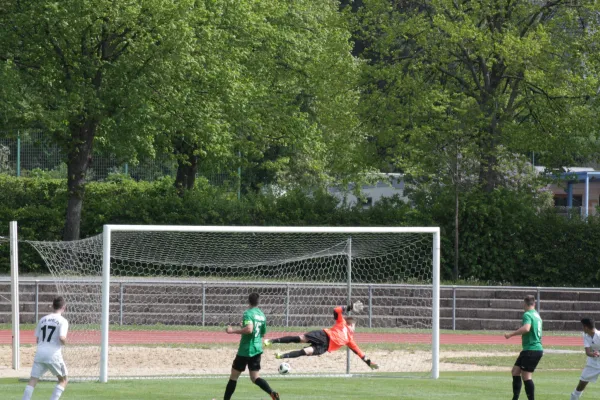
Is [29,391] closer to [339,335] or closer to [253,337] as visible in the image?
[253,337]

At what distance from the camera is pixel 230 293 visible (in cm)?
2573

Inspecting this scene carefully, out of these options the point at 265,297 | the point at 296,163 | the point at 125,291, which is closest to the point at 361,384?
the point at 265,297

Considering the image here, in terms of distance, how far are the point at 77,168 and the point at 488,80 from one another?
13735 millimetres

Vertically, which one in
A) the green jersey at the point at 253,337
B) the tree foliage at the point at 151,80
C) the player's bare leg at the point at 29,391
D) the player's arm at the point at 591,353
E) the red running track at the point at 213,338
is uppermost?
the tree foliage at the point at 151,80

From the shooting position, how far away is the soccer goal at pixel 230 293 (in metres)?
20.2

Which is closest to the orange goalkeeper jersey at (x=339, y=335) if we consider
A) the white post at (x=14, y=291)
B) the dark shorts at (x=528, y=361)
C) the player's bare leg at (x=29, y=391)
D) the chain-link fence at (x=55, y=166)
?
the dark shorts at (x=528, y=361)

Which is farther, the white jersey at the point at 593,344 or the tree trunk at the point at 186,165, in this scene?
the tree trunk at the point at 186,165

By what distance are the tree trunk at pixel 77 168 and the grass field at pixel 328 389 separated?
14.1 m

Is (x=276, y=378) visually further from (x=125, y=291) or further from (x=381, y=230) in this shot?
(x=125, y=291)

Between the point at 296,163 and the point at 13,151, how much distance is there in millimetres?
15147

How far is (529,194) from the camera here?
32719 millimetres

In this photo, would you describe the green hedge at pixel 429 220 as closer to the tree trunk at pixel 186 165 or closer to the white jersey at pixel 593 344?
the tree trunk at pixel 186 165

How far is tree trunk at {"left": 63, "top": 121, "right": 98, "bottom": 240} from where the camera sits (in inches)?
1173

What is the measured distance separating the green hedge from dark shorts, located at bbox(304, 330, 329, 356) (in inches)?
630
